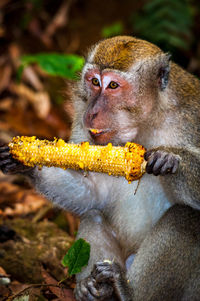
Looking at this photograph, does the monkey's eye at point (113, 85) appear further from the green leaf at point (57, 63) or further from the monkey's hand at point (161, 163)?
the green leaf at point (57, 63)

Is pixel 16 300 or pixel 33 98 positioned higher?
pixel 16 300

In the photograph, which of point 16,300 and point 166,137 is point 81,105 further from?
point 16,300

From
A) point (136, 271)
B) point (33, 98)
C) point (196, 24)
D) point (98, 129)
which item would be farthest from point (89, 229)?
point (196, 24)

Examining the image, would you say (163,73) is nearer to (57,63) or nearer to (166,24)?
(57,63)

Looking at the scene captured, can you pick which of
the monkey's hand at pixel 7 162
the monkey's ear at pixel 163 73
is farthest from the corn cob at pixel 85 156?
the monkey's ear at pixel 163 73

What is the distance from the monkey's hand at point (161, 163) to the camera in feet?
12.2

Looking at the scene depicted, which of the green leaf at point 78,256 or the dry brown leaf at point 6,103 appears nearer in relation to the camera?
the green leaf at point 78,256

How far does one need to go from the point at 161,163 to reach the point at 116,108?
877mm

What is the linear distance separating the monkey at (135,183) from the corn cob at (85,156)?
0.46ft

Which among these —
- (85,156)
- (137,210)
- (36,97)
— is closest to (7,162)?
(85,156)

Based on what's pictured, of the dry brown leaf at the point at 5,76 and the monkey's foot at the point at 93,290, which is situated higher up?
the monkey's foot at the point at 93,290

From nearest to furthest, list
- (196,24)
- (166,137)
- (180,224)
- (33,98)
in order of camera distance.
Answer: (180,224)
(166,137)
(33,98)
(196,24)

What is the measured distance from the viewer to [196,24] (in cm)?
1209

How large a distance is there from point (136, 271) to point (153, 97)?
171 cm
